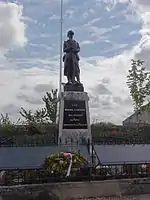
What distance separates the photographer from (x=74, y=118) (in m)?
13.6

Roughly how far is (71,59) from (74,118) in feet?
8.39

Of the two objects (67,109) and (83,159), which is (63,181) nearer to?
(83,159)

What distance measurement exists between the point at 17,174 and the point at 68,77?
7.12 m

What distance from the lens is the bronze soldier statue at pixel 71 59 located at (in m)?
14.4

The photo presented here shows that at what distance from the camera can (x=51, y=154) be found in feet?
30.1

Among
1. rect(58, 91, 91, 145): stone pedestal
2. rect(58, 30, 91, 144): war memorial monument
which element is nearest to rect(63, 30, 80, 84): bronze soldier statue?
rect(58, 30, 91, 144): war memorial monument

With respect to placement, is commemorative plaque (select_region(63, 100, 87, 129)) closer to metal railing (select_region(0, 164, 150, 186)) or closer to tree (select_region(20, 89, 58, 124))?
metal railing (select_region(0, 164, 150, 186))

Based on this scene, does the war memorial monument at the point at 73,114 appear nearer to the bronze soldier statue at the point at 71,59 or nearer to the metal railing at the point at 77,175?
the bronze soldier statue at the point at 71,59

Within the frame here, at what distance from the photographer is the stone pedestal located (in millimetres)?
13297

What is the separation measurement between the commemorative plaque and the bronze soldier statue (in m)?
1.16

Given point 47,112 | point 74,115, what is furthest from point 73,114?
point 47,112

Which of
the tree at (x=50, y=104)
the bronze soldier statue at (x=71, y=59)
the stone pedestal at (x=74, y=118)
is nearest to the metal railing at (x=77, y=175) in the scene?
the stone pedestal at (x=74, y=118)

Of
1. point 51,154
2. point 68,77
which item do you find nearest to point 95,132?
point 68,77

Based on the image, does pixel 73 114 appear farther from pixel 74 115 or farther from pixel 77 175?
pixel 77 175
